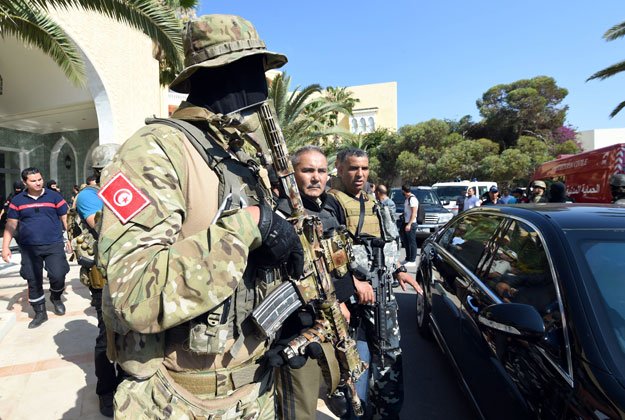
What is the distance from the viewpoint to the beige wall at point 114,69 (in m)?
8.77

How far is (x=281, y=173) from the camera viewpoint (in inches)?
53.5

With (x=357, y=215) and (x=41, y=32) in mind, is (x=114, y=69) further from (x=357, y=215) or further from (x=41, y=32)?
(x=357, y=215)

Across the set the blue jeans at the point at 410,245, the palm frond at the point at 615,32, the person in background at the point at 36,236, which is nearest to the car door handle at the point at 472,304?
the person in background at the point at 36,236

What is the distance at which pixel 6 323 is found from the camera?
13.0ft

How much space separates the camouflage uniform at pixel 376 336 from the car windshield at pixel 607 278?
121 centimetres

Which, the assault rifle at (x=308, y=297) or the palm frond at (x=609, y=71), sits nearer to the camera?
the assault rifle at (x=308, y=297)

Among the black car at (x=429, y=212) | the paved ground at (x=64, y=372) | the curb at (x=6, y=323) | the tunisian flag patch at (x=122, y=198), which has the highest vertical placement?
the tunisian flag patch at (x=122, y=198)

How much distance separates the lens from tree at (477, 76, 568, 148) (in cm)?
2356

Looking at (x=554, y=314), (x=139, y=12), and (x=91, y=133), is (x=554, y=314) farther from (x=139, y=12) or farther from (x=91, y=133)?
(x=91, y=133)

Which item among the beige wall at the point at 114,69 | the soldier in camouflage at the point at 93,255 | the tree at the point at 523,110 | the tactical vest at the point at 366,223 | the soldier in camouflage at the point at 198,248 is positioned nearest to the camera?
the soldier in camouflage at the point at 198,248

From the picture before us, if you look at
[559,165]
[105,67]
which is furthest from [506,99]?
[105,67]

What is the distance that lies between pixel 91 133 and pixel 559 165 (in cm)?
1645

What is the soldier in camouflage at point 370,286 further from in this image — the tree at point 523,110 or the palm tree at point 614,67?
the tree at point 523,110

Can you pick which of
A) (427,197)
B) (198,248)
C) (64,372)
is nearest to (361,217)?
(198,248)
